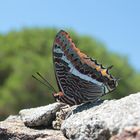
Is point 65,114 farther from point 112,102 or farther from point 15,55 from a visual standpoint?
point 15,55

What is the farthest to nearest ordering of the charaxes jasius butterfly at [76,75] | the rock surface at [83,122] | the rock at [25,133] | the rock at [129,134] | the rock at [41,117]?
the charaxes jasius butterfly at [76,75] → the rock at [41,117] → the rock at [25,133] → the rock surface at [83,122] → the rock at [129,134]

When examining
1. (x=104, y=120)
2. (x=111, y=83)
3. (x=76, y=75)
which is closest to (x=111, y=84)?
(x=111, y=83)

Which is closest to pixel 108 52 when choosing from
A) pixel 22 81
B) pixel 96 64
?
pixel 22 81

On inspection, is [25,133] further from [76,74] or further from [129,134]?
[129,134]

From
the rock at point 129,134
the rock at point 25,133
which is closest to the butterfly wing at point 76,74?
the rock at point 25,133

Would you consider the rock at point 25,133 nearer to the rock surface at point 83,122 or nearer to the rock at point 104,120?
the rock surface at point 83,122
